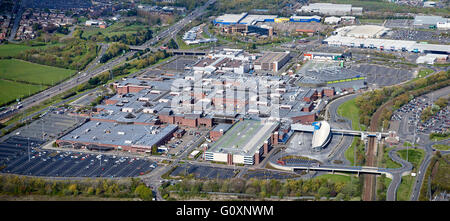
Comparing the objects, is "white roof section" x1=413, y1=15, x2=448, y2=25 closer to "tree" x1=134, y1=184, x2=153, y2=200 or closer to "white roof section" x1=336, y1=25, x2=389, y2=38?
"white roof section" x1=336, y1=25, x2=389, y2=38

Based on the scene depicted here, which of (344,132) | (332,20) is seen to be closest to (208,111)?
(344,132)

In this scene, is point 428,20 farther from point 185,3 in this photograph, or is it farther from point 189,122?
point 189,122

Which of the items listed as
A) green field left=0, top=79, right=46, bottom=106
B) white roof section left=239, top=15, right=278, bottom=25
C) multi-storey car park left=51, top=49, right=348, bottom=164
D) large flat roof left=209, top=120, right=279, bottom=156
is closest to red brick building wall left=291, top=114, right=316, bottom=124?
multi-storey car park left=51, top=49, right=348, bottom=164

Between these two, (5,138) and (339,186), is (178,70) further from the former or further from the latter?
(339,186)

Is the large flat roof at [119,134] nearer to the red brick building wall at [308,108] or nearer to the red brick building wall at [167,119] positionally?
the red brick building wall at [167,119]

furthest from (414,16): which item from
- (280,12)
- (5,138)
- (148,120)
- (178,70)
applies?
(5,138)

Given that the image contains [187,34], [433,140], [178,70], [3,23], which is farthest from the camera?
[187,34]

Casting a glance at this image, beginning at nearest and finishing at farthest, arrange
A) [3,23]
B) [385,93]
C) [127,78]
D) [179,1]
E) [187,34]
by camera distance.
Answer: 1. [385,93]
2. [127,78]
3. [3,23]
4. [187,34]
5. [179,1]
